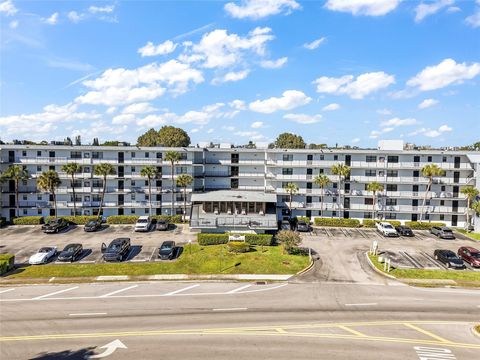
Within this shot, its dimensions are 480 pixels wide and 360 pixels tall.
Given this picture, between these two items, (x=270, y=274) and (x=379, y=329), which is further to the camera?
(x=270, y=274)

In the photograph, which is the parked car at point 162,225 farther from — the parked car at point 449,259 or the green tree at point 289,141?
the green tree at point 289,141

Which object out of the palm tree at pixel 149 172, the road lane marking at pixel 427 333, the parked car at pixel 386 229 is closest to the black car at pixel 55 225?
the palm tree at pixel 149 172

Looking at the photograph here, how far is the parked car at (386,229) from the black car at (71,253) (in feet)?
156

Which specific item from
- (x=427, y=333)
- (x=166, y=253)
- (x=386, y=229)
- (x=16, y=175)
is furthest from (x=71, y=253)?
(x=386, y=229)

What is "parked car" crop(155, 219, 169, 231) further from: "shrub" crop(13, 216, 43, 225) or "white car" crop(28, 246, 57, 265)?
"shrub" crop(13, 216, 43, 225)

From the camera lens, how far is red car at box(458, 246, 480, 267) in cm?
4169

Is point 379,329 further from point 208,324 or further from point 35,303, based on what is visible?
point 35,303

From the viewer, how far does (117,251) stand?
140ft

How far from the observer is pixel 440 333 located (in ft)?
83.5

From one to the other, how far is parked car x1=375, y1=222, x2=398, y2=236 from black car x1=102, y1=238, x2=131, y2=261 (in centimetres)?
4139

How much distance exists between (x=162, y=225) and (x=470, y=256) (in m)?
45.7

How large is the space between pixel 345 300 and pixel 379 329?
6.01 meters

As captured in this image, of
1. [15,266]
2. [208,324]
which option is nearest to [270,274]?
[208,324]

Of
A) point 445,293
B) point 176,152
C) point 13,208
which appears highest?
point 176,152
